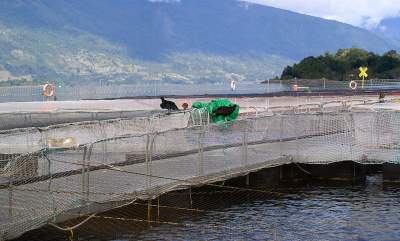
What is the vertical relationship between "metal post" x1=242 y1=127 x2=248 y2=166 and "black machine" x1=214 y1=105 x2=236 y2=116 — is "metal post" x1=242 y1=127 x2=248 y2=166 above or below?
below

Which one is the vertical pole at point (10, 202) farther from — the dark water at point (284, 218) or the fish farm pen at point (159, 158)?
the dark water at point (284, 218)

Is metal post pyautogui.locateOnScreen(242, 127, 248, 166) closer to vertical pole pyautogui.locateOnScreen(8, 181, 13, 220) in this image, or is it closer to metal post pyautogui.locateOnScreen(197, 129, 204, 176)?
metal post pyautogui.locateOnScreen(197, 129, 204, 176)

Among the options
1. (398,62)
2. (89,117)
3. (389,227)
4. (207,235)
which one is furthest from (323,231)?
(398,62)

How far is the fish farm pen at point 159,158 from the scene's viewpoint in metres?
17.9

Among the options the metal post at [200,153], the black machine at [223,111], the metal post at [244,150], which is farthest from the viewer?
the black machine at [223,111]

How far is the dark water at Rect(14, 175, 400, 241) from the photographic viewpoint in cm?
2047

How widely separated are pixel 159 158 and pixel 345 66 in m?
141

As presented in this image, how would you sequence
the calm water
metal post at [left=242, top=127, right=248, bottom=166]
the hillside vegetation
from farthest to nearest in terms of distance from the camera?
the hillside vegetation → metal post at [left=242, top=127, right=248, bottom=166] → the calm water

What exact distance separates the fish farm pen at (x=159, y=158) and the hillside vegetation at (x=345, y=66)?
12229 cm

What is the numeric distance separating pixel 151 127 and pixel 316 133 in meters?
6.53

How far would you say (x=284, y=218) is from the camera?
22.9 metres

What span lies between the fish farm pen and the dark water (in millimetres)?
704

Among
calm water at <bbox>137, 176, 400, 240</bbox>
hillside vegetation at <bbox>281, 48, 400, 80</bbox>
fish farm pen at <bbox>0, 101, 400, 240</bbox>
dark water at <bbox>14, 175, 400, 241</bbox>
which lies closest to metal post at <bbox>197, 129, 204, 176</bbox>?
fish farm pen at <bbox>0, 101, 400, 240</bbox>

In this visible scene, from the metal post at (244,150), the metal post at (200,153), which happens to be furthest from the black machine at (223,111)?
the metal post at (200,153)
